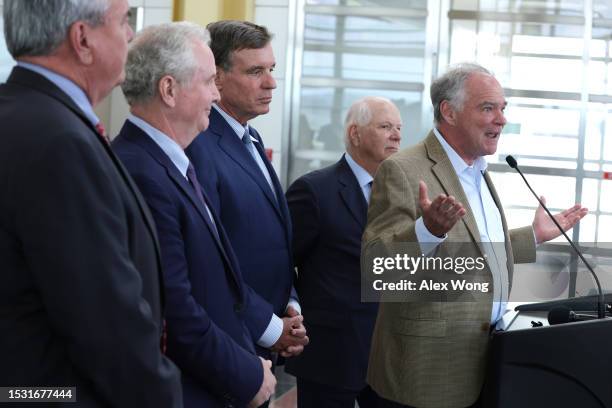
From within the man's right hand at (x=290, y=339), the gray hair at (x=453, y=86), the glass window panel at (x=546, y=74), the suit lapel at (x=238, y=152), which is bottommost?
the man's right hand at (x=290, y=339)

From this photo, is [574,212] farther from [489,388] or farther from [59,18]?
[59,18]

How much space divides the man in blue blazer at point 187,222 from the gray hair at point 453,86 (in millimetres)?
867

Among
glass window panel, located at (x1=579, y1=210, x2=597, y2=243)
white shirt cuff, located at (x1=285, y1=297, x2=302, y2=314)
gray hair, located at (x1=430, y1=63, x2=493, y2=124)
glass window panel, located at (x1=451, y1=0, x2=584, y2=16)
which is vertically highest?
glass window panel, located at (x1=451, y1=0, x2=584, y2=16)

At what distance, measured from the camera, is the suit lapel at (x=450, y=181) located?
2422 mm

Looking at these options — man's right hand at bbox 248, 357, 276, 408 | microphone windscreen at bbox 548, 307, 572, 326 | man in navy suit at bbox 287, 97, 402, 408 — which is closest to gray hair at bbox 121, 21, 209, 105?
man's right hand at bbox 248, 357, 276, 408

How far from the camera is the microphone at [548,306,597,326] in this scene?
7.51ft

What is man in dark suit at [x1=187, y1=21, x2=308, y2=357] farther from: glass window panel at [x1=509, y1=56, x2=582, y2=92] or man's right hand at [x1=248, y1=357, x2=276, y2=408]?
glass window panel at [x1=509, y1=56, x2=582, y2=92]

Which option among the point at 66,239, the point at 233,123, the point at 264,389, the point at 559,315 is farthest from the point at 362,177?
the point at 66,239

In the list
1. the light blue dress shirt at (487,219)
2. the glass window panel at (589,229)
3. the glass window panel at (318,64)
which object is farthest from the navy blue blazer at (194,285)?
the glass window panel at (318,64)

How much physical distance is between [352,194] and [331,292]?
0.39 metres

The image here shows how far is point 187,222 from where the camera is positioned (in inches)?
74.7

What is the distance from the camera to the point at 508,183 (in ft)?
24.7

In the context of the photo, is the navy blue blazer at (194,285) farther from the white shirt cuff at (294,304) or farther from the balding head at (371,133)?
the balding head at (371,133)

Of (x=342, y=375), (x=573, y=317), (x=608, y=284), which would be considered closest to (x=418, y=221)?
(x=573, y=317)
